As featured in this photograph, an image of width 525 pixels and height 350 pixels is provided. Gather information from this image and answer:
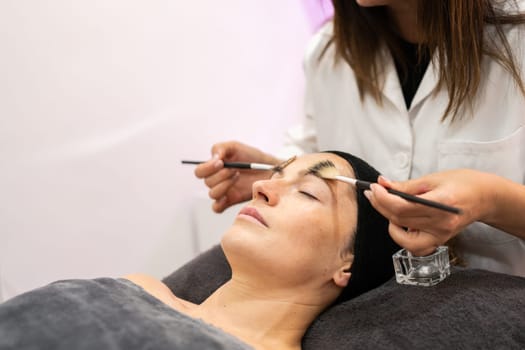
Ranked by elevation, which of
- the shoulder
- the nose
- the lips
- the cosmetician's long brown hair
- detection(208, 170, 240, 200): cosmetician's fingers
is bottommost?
the shoulder

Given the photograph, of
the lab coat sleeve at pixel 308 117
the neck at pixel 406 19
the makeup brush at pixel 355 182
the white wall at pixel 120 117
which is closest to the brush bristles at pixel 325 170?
the makeup brush at pixel 355 182

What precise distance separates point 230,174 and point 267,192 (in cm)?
39

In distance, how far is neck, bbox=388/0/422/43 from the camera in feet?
5.05

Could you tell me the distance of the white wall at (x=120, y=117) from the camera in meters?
1.70

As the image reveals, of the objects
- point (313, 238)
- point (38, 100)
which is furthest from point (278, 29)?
point (313, 238)

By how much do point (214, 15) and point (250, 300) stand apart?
1207 mm

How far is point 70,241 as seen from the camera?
6.05 ft

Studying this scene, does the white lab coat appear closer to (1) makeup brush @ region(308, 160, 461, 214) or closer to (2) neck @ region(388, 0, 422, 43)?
(2) neck @ region(388, 0, 422, 43)

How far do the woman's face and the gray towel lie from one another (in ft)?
0.56

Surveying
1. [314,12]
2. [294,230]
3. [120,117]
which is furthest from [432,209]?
[314,12]

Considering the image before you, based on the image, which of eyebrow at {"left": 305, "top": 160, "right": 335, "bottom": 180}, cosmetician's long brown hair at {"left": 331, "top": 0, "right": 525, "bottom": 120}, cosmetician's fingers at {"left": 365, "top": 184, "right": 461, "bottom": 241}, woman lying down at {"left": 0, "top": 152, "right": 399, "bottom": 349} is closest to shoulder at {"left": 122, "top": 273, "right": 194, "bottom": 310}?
woman lying down at {"left": 0, "top": 152, "right": 399, "bottom": 349}

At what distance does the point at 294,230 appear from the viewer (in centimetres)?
130

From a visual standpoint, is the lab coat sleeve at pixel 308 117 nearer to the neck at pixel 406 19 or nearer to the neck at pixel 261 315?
the neck at pixel 406 19

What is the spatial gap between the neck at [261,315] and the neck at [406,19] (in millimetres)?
703
